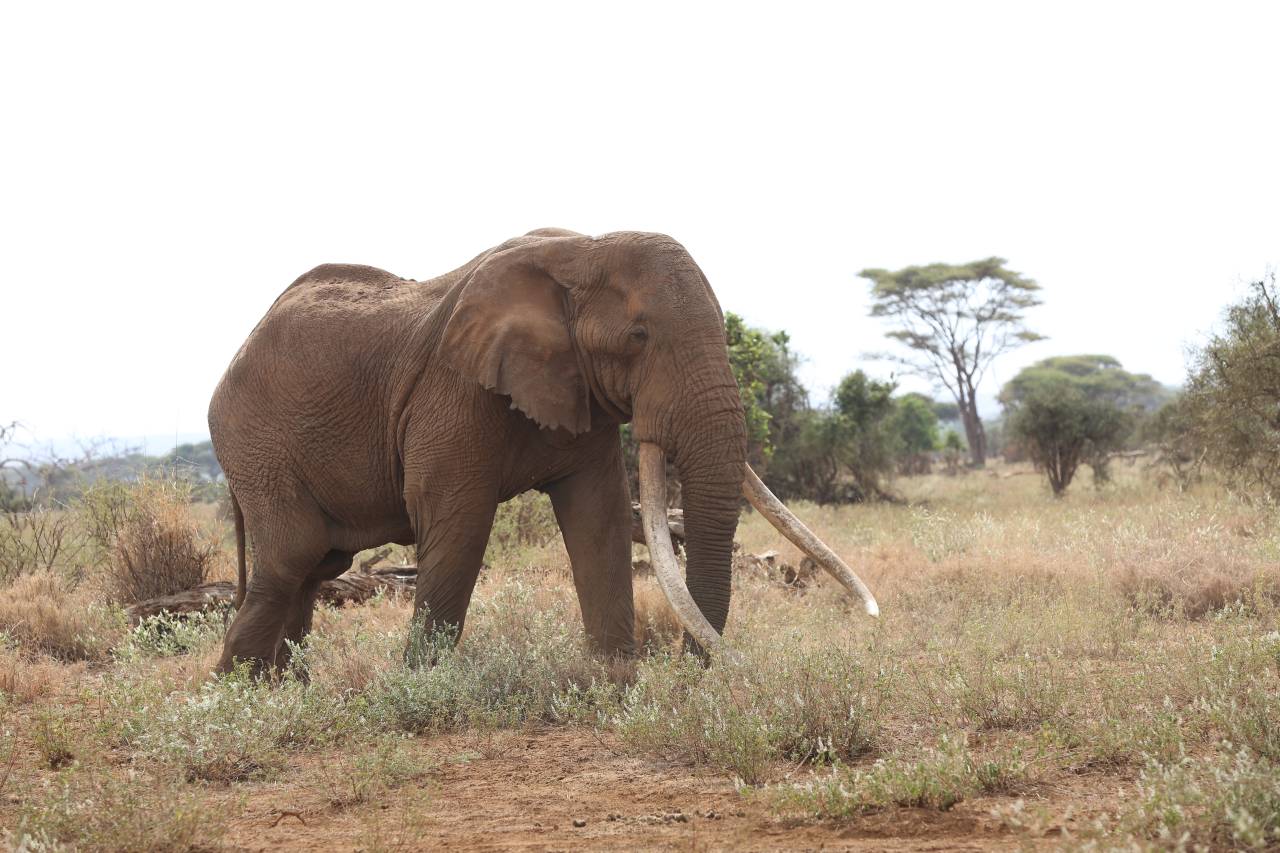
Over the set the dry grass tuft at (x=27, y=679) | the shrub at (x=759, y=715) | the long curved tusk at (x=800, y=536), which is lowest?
the shrub at (x=759, y=715)

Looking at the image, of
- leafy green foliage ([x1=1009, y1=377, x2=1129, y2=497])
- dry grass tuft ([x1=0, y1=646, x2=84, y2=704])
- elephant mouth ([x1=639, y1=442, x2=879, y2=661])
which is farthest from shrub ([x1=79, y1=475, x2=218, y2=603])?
leafy green foliage ([x1=1009, y1=377, x2=1129, y2=497])

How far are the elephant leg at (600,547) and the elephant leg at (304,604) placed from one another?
4.71ft

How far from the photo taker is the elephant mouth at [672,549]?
5551 mm

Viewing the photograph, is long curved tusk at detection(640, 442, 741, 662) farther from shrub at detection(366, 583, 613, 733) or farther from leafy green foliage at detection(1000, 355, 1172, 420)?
leafy green foliage at detection(1000, 355, 1172, 420)

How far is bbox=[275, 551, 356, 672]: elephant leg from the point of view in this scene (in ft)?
23.2

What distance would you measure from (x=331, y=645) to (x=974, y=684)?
387 cm

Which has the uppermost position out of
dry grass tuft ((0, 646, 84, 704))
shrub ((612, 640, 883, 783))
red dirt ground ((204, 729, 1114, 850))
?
dry grass tuft ((0, 646, 84, 704))

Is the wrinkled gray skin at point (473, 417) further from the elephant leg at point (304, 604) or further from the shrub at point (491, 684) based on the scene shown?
the shrub at point (491, 684)

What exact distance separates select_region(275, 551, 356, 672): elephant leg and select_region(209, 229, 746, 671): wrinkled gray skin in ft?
0.04

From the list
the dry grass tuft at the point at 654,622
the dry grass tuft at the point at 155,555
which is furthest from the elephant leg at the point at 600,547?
the dry grass tuft at the point at 155,555

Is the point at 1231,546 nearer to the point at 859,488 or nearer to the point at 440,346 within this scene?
the point at 440,346

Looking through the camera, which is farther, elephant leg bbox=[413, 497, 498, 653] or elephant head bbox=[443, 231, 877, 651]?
elephant leg bbox=[413, 497, 498, 653]

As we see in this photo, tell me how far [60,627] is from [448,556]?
454cm

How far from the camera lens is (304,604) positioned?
7223 mm
